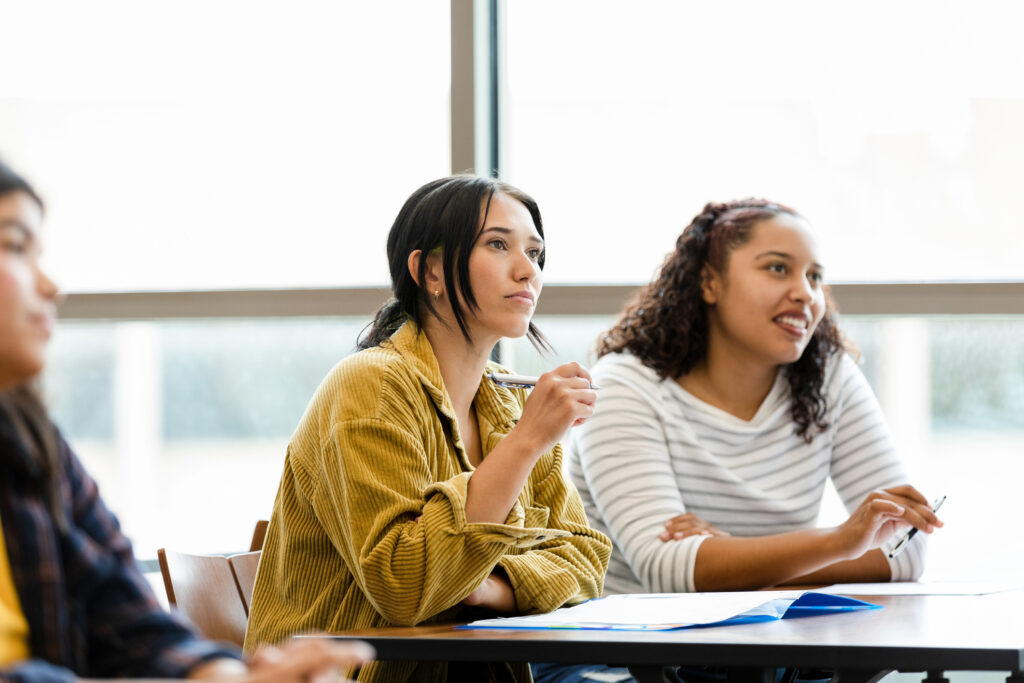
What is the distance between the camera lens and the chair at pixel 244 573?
2.09m

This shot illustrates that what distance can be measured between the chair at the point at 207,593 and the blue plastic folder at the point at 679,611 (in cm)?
55

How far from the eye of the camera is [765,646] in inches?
50.8

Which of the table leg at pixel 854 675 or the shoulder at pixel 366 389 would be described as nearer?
the table leg at pixel 854 675

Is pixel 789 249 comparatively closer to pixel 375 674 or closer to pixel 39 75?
pixel 375 674

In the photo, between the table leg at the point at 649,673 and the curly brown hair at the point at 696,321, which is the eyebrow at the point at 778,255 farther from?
the table leg at the point at 649,673

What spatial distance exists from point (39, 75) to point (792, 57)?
229cm

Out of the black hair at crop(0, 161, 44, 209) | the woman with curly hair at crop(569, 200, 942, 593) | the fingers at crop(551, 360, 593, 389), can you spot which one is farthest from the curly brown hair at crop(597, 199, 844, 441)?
the black hair at crop(0, 161, 44, 209)

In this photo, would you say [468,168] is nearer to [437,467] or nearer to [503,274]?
[503,274]

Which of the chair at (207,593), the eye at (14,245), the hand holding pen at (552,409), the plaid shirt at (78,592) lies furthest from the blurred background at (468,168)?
the eye at (14,245)

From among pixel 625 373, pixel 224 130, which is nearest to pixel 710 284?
pixel 625 373

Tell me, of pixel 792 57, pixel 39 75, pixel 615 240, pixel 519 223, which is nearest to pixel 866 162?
pixel 792 57

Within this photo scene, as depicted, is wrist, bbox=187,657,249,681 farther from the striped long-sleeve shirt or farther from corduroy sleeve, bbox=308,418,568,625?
the striped long-sleeve shirt

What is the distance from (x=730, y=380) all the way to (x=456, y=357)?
90 cm

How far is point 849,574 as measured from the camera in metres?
2.33
